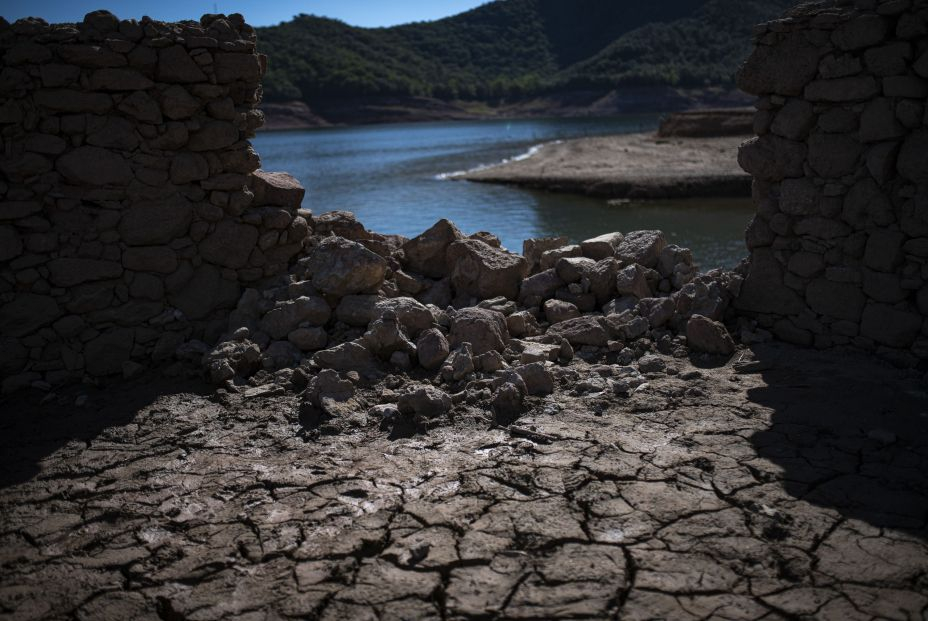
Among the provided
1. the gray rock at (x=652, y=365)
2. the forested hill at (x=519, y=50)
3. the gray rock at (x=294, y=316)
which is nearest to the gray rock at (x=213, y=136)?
the gray rock at (x=294, y=316)

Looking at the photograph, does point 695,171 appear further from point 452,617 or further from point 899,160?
point 452,617

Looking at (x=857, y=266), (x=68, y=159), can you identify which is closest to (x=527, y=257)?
(x=857, y=266)

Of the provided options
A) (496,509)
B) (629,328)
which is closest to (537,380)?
(629,328)

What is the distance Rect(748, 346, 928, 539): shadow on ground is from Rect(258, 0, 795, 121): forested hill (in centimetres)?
6850

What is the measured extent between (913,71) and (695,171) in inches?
710

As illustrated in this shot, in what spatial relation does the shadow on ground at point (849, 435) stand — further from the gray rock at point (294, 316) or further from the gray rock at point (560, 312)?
the gray rock at point (294, 316)

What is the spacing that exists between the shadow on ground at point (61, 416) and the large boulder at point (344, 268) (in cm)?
118

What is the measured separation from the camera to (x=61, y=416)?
4.74 metres

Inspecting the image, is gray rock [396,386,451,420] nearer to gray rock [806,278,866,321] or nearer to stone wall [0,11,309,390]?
stone wall [0,11,309,390]

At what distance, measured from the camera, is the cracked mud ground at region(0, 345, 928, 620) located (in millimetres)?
2898

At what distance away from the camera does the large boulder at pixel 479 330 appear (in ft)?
16.7

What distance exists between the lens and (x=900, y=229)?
4.72 metres

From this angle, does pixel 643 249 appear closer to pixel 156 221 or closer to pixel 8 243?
pixel 156 221

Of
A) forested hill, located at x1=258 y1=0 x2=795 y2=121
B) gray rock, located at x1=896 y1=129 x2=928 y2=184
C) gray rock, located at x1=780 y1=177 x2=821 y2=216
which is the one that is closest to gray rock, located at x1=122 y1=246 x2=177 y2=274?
gray rock, located at x1=780 y1=177 x2=821 y2=216
